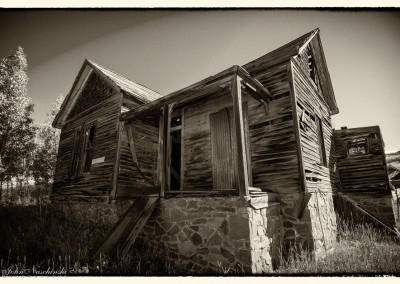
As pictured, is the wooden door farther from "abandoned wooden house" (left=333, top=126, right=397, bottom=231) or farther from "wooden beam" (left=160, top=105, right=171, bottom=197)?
"abandoned wooden house" (left=333, top=126, right=397, bottom=231)

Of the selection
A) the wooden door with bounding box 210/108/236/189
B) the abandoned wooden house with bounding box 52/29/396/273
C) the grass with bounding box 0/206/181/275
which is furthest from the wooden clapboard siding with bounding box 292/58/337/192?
the grass with bounding box 0/206/181/275

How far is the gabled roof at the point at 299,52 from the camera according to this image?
6.47 m

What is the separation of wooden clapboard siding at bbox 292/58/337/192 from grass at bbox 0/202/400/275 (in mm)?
1641

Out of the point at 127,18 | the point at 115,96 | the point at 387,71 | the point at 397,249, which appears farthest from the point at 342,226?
the point at 115,96

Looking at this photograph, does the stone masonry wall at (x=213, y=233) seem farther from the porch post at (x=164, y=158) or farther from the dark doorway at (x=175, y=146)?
the dark doorway at (x=175, y=146)

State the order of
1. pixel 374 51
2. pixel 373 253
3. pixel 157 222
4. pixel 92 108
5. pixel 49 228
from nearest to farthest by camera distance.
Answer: pixel 374 51 < pixel 373 253 < pixel 157 222 < pixel 49 228 < pixel 92 108

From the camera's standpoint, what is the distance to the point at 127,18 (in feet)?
13.9

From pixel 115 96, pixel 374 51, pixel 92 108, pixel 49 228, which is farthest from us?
pixel 92 108

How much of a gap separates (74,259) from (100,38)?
4.86 metres

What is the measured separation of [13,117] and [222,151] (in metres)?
13.7

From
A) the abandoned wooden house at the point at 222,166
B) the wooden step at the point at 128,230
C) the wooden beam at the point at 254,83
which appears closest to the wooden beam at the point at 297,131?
the abandoned wooden house at the point at 222,166

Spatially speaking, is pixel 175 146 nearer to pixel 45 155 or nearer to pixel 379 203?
pixel 379 203

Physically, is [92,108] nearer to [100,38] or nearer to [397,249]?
[100,38]

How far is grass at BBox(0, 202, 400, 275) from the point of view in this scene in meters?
4.14
